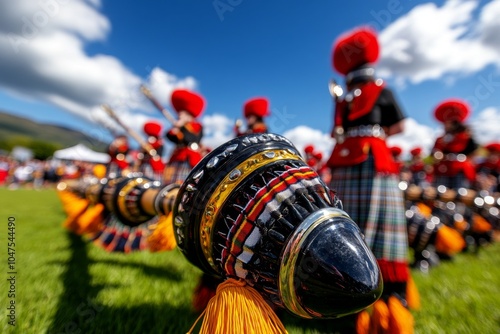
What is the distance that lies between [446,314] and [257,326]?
7.59ft

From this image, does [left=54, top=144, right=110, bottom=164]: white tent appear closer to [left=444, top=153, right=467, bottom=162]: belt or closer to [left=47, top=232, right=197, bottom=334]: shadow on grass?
[left=47, top=232, right=197, bottom=334]: shadow on grass

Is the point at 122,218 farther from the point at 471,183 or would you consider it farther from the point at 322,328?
the point at 471,183

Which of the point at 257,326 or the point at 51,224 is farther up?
the point at 257,326

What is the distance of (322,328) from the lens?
81.5 inches

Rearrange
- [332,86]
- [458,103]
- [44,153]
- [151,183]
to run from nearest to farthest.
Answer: [151,183], [332,86], [458,103], [44,153]

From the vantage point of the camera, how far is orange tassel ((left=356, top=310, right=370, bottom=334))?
5.90 feet

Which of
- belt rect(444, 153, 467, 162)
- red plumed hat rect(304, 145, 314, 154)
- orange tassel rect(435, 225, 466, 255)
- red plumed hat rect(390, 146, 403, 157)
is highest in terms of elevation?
red plumed hat rect(304, 145, 314, 154)

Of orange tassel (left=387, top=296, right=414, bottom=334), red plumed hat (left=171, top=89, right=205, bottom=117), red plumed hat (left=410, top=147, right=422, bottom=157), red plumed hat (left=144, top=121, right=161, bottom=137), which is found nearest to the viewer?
orange tassel (left=387, top=296, right=414, bottom=334)

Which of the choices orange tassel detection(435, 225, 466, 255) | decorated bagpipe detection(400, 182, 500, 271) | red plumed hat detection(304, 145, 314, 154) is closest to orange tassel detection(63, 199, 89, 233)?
decorated bagpipe detection(400, 182, 500, 271)

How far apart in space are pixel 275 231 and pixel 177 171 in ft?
11.5

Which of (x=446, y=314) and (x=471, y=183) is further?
(x=471, y=183)

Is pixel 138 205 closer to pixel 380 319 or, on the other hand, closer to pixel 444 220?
pixel 380 319

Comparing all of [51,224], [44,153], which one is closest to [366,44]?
[51,224]

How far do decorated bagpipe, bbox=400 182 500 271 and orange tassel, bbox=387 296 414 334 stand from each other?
82cm
